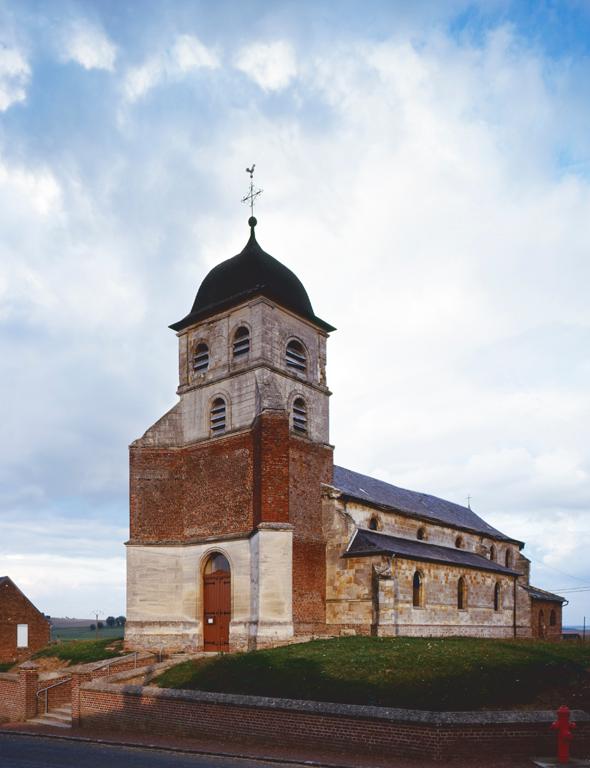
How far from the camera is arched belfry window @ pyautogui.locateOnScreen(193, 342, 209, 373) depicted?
27469 mm

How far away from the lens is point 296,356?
27125mm

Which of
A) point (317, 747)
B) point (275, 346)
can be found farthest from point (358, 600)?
point (317, 747)

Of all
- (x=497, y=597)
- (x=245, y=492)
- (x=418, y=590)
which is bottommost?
(x=497, y=597)

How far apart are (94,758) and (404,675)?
21.5ft

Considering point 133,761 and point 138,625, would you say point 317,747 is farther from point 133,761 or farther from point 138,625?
point 138,625

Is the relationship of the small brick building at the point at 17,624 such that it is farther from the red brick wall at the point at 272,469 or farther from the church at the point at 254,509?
the red brick wall at the point at 272,469

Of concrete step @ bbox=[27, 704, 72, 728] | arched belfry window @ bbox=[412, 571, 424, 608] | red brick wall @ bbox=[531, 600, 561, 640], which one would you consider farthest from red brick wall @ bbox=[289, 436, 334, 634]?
red brick wall @ bbox=[531, 600, 561, 640]

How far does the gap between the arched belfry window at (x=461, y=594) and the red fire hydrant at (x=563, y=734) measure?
19.6m

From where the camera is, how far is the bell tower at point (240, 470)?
23.5 meters

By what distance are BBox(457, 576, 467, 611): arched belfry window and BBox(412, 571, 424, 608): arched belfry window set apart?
4.06 meters

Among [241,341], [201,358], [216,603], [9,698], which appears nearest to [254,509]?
[216,603]

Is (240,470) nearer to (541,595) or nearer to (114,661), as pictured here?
(114,661)

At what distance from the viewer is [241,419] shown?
25.4 m

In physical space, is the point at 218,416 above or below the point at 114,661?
above
